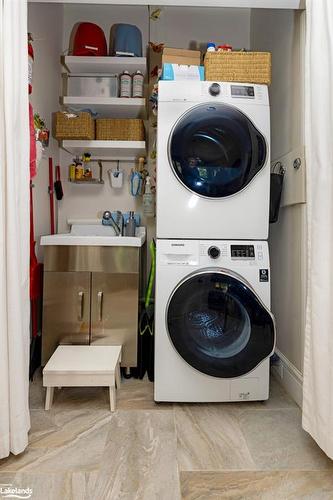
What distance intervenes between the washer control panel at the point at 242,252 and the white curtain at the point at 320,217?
449mm

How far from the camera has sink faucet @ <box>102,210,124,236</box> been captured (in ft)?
8.89

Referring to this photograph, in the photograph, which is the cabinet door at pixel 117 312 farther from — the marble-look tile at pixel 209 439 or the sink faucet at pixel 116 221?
the sink faucet at pixel 116 221

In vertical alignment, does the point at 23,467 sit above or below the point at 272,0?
below

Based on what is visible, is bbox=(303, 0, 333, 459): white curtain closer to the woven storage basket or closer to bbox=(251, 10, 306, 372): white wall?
bbox=(251, 10, 306, 372): white wall

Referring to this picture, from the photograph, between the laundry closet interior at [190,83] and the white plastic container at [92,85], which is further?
the white plastic container at [92,85]

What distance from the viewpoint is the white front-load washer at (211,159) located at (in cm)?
183

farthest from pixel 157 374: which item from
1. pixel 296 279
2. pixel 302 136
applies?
pixel 302 136

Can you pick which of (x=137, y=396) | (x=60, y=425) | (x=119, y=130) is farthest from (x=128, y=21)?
(x=60, y=425)

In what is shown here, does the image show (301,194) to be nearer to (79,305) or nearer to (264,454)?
(264,454)

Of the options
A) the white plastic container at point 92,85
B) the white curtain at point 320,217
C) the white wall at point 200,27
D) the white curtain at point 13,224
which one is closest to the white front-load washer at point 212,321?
the white curtain at point 320,217

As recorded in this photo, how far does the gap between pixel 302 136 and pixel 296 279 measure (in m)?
0.80

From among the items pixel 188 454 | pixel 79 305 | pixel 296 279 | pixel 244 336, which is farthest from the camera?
pixel 79 305

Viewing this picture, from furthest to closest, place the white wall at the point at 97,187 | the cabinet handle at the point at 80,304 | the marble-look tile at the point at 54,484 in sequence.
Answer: the white wall at the point at 97,187 → the cabinet handle at the point at 80,304 → the marble-look tile at the point at 54,484

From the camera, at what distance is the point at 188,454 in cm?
145
